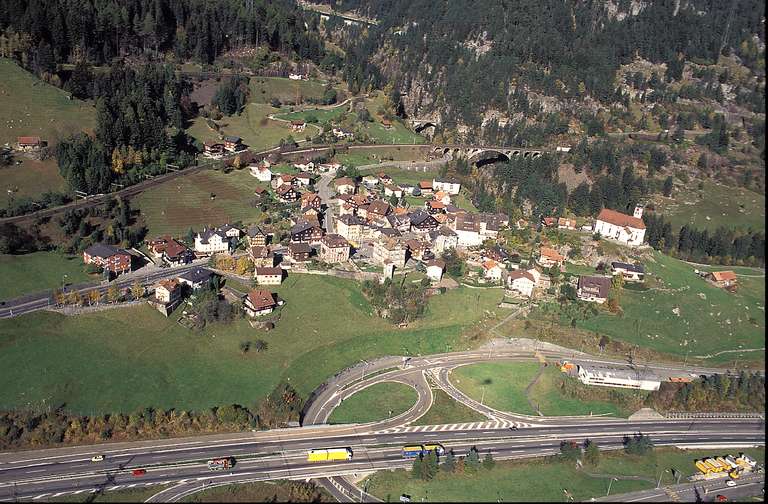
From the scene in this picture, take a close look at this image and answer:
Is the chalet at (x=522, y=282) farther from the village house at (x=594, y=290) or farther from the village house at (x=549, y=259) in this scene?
the village house at (x=549, y=259)

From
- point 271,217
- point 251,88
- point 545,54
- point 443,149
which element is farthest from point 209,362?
point 545,54

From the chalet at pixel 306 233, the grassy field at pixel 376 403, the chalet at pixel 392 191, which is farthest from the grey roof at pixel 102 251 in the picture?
the chalet at pixel 392 191

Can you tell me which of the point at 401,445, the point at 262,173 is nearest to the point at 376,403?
the point at 401,445

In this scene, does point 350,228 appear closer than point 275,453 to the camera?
No

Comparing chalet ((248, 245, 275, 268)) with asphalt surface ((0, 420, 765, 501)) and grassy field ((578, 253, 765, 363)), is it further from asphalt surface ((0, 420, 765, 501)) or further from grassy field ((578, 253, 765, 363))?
grassy field ((578, 253, 765, 363))

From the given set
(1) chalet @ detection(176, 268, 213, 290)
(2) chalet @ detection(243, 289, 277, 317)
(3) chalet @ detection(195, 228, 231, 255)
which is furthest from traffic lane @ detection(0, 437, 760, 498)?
(3) chalet @ detection(195, 228, 231, 255)

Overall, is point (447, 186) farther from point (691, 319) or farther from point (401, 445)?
point (401, 445)

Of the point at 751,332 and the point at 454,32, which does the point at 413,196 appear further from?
the point at 454,32
